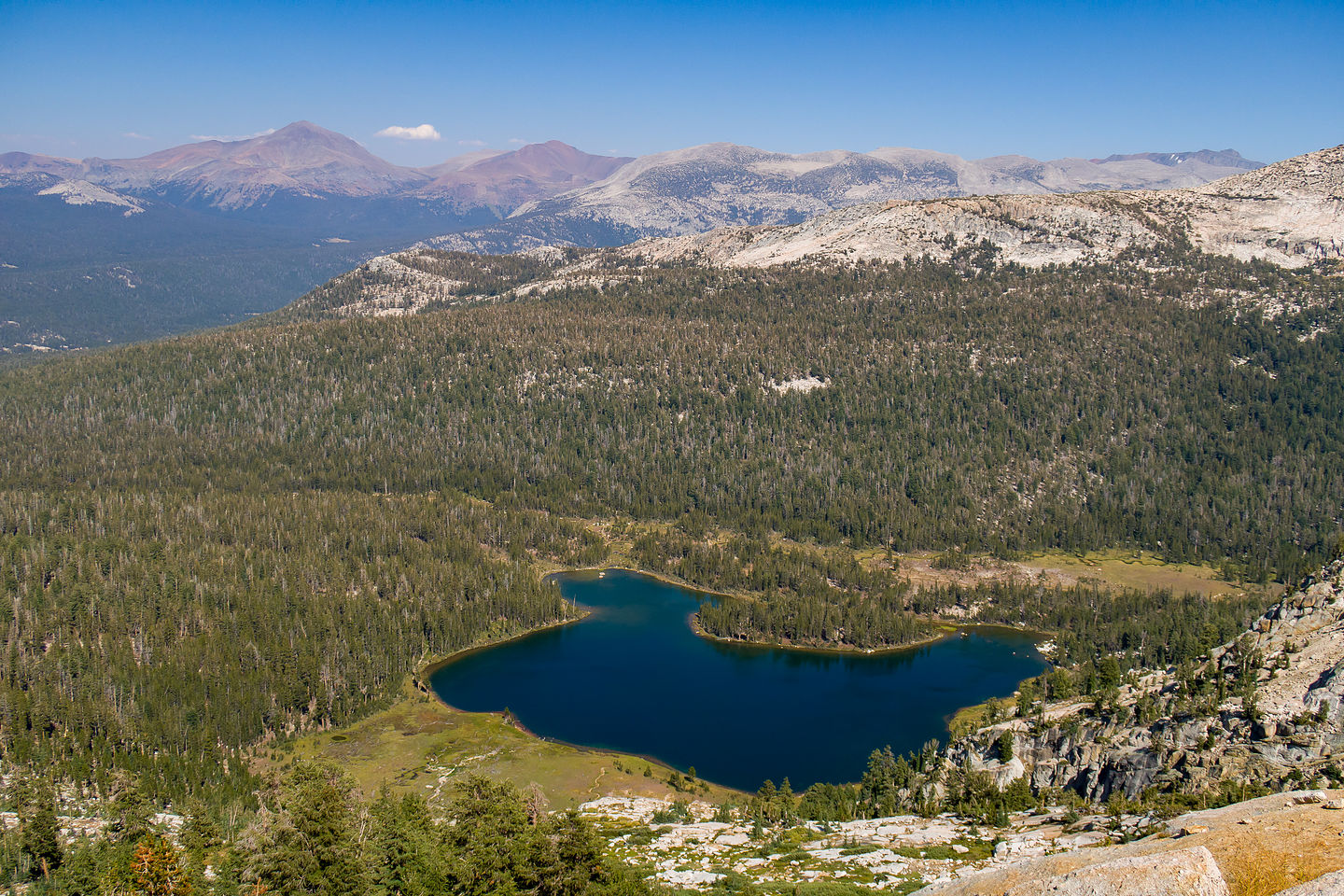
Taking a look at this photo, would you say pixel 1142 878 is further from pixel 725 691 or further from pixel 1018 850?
pixel 725 691

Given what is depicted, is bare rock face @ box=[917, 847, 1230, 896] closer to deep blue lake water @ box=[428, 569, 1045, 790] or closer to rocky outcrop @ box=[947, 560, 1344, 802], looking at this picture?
rocky outcrop @ box=[947, 560, 1344, 802]

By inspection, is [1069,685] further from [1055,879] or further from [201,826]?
[201,826]

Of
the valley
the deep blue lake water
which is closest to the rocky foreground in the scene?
the valley

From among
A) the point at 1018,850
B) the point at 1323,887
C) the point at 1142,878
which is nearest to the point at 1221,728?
the point at 1018,850

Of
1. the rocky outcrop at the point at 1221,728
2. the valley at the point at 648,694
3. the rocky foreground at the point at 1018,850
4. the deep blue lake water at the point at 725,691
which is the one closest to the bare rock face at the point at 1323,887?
the rocky foreground at the point at 1018,850

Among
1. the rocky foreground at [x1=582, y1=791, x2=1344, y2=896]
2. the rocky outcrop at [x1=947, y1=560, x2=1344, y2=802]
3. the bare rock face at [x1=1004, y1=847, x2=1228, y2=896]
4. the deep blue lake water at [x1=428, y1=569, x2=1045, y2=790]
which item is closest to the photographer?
the bare rock face at [x1=1004, y1=847, x2=1228, y2=896]

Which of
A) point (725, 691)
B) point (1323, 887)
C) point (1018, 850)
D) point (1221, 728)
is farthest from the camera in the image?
point (725, 691)

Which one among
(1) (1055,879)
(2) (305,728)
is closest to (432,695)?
(2) (305,728)
